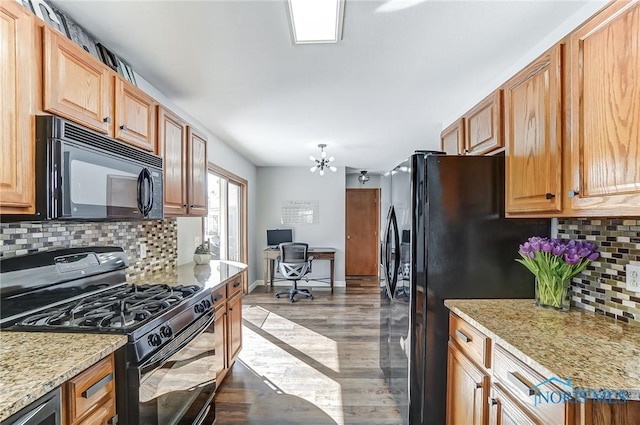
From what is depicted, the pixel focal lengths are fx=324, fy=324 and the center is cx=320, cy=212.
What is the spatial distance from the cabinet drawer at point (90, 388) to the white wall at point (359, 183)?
20.7 feet

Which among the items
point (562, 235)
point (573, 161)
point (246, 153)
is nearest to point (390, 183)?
point (562, 235)

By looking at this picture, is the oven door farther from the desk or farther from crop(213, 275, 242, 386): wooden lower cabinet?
the desk

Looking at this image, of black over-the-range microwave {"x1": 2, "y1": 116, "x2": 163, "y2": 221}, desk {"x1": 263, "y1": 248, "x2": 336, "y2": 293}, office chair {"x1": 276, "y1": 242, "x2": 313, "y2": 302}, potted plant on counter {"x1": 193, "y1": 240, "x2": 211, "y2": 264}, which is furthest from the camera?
desk {"x1": 263, "y1": 248, "x2": 336, "y2": 293}

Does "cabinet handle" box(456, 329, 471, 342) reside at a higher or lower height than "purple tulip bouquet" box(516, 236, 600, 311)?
lower

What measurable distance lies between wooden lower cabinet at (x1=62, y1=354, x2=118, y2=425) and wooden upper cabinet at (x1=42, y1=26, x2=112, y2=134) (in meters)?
0.99

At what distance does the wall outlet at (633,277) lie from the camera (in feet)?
4.50

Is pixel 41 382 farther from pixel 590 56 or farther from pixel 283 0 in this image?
pixel 590 56

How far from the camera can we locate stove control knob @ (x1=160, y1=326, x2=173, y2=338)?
4.77 feet

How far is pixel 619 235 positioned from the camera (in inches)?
58.3

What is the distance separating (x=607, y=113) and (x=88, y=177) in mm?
2058

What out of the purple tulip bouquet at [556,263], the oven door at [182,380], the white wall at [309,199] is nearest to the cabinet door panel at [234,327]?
the oven door at [182,380]

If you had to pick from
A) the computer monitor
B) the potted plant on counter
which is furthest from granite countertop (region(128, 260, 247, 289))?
the computer monitor

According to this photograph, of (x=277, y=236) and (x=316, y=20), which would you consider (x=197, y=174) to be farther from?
(x=277, y=236)

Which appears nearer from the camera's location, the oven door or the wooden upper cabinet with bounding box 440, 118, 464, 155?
the oven door
